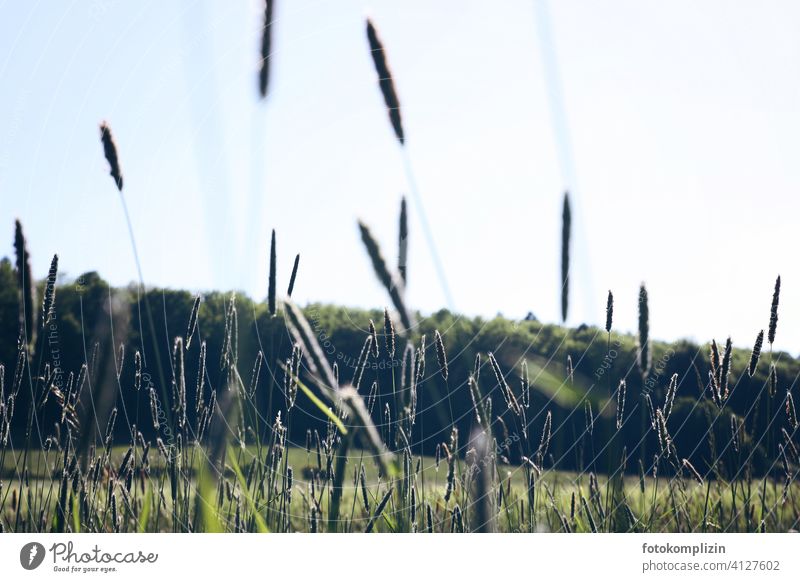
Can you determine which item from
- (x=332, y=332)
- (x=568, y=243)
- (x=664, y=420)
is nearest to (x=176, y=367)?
(x=568, y=243)

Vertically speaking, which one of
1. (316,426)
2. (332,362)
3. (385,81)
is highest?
(385,81)

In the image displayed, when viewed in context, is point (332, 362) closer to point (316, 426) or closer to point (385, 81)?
point (316, 426)

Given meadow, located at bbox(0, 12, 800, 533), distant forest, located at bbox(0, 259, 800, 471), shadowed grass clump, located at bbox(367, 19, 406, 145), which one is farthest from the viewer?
distant forest, located at bbox(0, 259, 800, 471)

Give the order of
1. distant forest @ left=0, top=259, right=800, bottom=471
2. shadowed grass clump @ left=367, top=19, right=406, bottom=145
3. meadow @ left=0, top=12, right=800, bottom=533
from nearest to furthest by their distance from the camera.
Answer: shadowed grass clump @ left=367, top=19, right=406, bottom=145 → meadow @ left=0, top=12, right=800, bottom=533 → distant forest @ left=0, top=259, right=800, bottom=471

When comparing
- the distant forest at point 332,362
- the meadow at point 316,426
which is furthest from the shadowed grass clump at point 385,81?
the distant forest at point 332,362

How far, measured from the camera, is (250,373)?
1948mm

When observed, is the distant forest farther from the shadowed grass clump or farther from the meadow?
the shadowed grass clump

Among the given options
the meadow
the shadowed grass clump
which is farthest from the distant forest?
the shadowed grass clump

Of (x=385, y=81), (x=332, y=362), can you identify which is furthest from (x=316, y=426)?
(x=385, y=81)

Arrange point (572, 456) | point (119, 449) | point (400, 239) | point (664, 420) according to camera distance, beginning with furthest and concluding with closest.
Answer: point (572, 456)
point (119, 449)
point (664, 420)
point (400, 239)
